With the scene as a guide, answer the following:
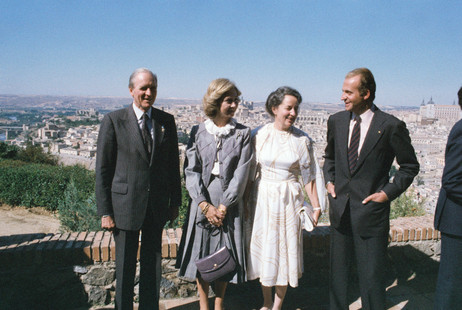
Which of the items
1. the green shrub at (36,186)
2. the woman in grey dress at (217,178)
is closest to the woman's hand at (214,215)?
the woman in grey dress at (217,178)

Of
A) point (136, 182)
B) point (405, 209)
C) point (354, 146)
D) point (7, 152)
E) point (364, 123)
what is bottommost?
point (7, 152)

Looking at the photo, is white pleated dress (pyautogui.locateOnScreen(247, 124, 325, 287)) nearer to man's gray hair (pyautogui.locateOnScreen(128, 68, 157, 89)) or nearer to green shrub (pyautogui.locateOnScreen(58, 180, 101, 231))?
man's gray hair (pyautogui.locateOnScreen(128, 68, 157, 89))

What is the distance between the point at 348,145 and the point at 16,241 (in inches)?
95.3

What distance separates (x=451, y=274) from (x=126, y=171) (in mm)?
1967

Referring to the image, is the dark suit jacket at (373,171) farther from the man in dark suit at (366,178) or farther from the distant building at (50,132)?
the distant building at (50,132)

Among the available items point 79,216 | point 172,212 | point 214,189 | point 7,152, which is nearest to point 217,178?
point 214,189

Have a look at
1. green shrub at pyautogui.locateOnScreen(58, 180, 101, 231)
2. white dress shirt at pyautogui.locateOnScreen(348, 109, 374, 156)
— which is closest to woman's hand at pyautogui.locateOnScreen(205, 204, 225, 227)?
white dress shirt at pyautogui.locateOnScreen(348, 109, 374, 156)

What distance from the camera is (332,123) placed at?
216cm

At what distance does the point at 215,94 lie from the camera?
204cm

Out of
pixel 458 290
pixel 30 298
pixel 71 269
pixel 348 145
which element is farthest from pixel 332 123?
pixel 30 298

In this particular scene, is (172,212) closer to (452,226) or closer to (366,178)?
(366,178)

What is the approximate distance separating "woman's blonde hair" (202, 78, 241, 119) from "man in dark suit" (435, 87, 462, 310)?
1.33 meters

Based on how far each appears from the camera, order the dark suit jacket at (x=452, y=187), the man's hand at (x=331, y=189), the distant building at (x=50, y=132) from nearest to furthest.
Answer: the dark suit jacket at (x=452, y=187) < the man's hand at (x=331, y=189) < the distant building at (x=50, y=132)

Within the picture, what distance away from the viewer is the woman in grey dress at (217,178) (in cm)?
205
